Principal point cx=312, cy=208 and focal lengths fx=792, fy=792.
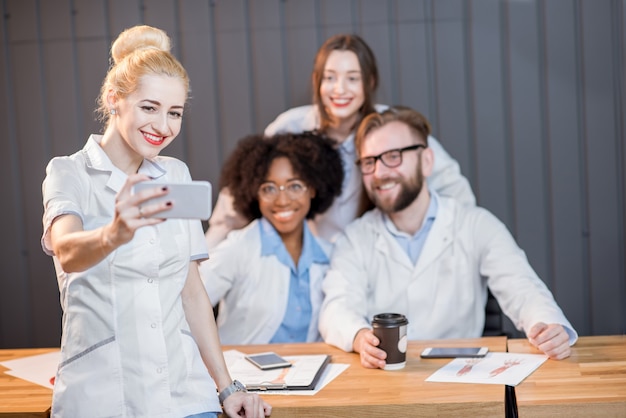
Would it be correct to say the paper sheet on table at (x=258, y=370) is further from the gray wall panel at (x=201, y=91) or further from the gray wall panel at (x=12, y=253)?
the gray wall panel at (x=12, y=253)

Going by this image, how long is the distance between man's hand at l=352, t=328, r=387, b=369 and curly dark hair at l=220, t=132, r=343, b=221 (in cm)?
108

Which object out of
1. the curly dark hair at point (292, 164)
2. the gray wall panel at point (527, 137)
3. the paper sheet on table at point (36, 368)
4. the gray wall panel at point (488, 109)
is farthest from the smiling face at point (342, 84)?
the paper sheet on table at point (36, 368)

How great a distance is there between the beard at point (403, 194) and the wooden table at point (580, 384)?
834 millimetres

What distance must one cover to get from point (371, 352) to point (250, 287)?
1.04m

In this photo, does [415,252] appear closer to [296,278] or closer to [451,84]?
[296,278]

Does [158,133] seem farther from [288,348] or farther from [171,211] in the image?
[288,348]

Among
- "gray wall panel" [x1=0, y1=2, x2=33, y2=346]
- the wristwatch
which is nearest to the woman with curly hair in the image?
the wristwatch

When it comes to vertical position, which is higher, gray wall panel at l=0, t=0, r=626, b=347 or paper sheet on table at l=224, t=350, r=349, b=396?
gray wall panel at l=0, t=0, r=626, b=347

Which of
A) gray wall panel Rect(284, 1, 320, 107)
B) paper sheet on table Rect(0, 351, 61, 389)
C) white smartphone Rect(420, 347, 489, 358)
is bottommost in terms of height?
paper sheet on table Rect(0, 351, 61, 389)

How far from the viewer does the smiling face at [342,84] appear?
3516 millimetres

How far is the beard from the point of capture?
3.17m

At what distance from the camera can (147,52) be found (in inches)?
71.0

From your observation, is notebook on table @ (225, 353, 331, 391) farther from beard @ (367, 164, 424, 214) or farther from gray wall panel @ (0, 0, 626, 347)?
gray wall panel @ (0, 0, 626, 347)

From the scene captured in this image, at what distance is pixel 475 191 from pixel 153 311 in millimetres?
2726
